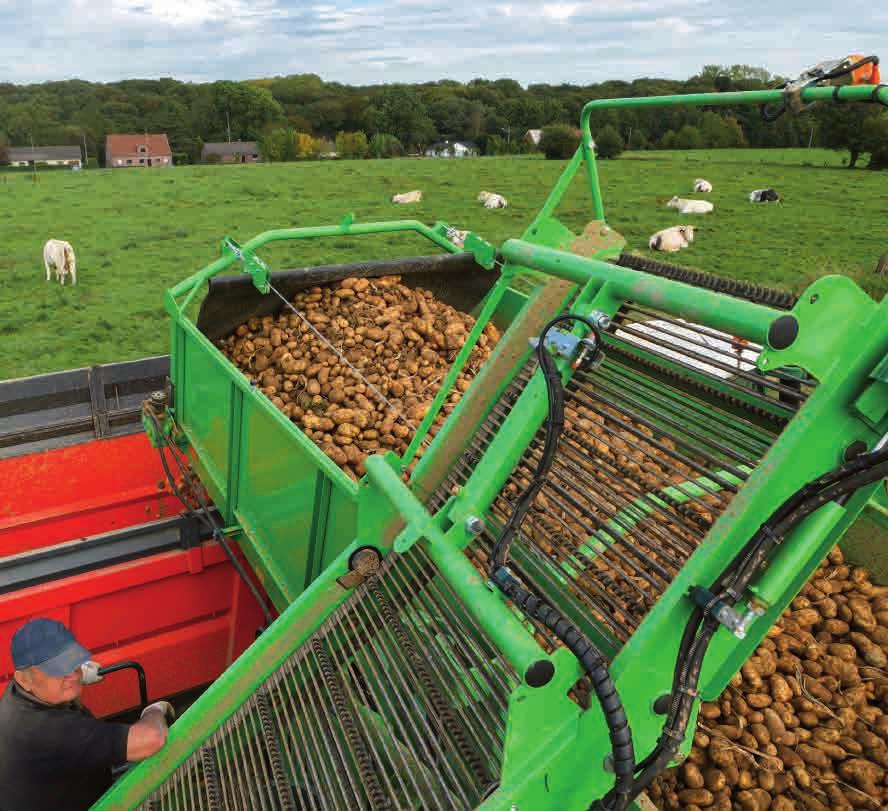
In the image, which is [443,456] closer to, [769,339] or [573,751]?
[573,751]

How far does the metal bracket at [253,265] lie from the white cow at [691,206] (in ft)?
62.6

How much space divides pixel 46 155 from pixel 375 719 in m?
74.3

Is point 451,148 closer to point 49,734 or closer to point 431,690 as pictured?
point 49,734

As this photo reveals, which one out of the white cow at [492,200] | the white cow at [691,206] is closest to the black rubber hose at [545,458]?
the white cow at [492,200]

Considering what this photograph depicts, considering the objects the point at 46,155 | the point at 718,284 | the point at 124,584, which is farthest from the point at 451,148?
the point at 718,284

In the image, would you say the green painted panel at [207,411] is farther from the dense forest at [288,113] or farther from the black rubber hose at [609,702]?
the dense forest at [288,113]

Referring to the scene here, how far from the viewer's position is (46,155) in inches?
2549

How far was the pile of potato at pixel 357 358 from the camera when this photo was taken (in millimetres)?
4004

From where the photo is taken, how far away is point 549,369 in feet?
6.07

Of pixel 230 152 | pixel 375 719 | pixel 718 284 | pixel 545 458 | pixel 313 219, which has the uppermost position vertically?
pixel 718 284

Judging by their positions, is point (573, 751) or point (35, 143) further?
point (35, 143)

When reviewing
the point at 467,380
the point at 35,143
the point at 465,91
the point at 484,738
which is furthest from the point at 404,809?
the point at 35,143

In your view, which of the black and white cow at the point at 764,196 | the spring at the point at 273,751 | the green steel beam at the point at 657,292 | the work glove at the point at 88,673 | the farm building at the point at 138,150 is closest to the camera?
the green steel beam at the point at 657,292

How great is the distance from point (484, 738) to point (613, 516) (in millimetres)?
610
